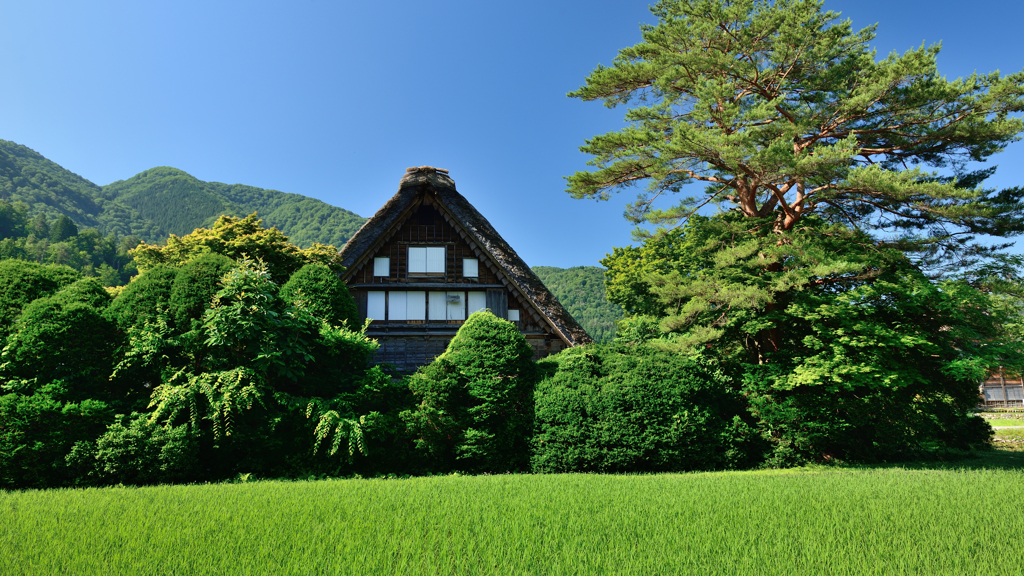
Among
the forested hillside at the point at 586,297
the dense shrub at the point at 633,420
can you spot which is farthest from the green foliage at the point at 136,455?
the forested hillside at the point at 586,297

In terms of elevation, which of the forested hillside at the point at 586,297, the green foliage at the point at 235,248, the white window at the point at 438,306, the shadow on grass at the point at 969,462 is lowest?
the shadow on grass at the point at 969,462

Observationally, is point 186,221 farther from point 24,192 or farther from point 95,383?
point 95,383

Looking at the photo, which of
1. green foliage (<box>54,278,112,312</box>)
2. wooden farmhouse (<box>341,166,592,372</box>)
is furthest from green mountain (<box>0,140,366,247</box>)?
green foliage (<box>54,278,112,312</box>)

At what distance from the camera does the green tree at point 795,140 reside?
11.9 m

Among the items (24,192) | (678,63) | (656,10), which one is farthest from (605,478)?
(24,192)

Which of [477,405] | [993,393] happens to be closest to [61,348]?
[477,405]

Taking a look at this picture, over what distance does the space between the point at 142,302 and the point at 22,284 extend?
2043mm

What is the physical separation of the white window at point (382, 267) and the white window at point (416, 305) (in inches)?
39.7

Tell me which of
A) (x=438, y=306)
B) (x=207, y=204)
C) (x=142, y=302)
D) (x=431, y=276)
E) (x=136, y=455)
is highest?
(x=207, y=204)

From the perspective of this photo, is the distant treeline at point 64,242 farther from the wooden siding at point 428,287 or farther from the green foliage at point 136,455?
the green foliage at point 136,455

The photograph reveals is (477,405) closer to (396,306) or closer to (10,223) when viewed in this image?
(396,306)

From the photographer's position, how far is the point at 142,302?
9.55 meters

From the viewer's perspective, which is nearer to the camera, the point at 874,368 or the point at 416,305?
the point at 874,368

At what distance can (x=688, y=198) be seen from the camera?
49.6 feet
